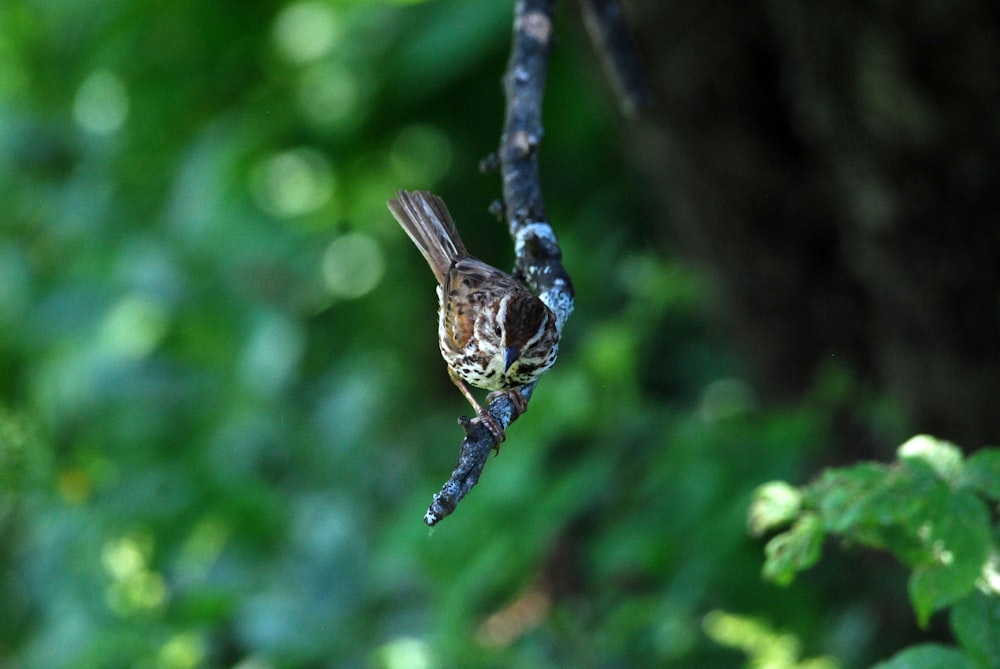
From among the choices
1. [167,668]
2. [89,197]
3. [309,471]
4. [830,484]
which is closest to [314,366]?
[309,471]

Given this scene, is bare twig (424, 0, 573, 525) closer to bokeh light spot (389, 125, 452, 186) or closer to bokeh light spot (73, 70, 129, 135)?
bokeh light spot (389, 125, 452, 186)

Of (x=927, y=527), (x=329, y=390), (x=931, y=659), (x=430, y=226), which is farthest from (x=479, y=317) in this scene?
(x=329, y=390)

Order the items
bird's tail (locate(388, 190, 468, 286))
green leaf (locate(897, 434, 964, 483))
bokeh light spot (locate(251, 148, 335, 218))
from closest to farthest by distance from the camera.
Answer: green leaf (locate(897, 434, 964, 483)) → bird's tail (locate(388, 190, 468, 286)) → bokeh light spot (locate(251, 148, 335, 218))

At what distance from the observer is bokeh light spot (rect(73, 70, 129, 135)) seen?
6480 mm

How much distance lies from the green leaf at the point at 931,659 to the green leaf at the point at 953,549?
0.19 ft

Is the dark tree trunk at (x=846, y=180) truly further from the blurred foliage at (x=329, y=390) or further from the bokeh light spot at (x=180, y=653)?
the bokeh light spot at (x=180, y=653)

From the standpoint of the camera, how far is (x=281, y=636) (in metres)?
4.48

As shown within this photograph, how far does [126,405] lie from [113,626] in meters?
1.52

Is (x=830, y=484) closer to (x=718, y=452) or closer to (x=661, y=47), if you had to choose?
(x=718, y=452)

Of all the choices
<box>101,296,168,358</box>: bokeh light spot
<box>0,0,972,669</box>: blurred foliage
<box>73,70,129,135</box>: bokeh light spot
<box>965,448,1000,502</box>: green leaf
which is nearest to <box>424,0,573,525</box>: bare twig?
<box>965,448,1000,502</box>: green leaf

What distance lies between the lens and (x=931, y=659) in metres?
2.00

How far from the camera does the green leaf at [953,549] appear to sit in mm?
1960

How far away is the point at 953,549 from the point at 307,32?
5.21 metres

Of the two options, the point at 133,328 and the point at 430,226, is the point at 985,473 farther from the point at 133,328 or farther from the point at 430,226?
the point at 133,328
